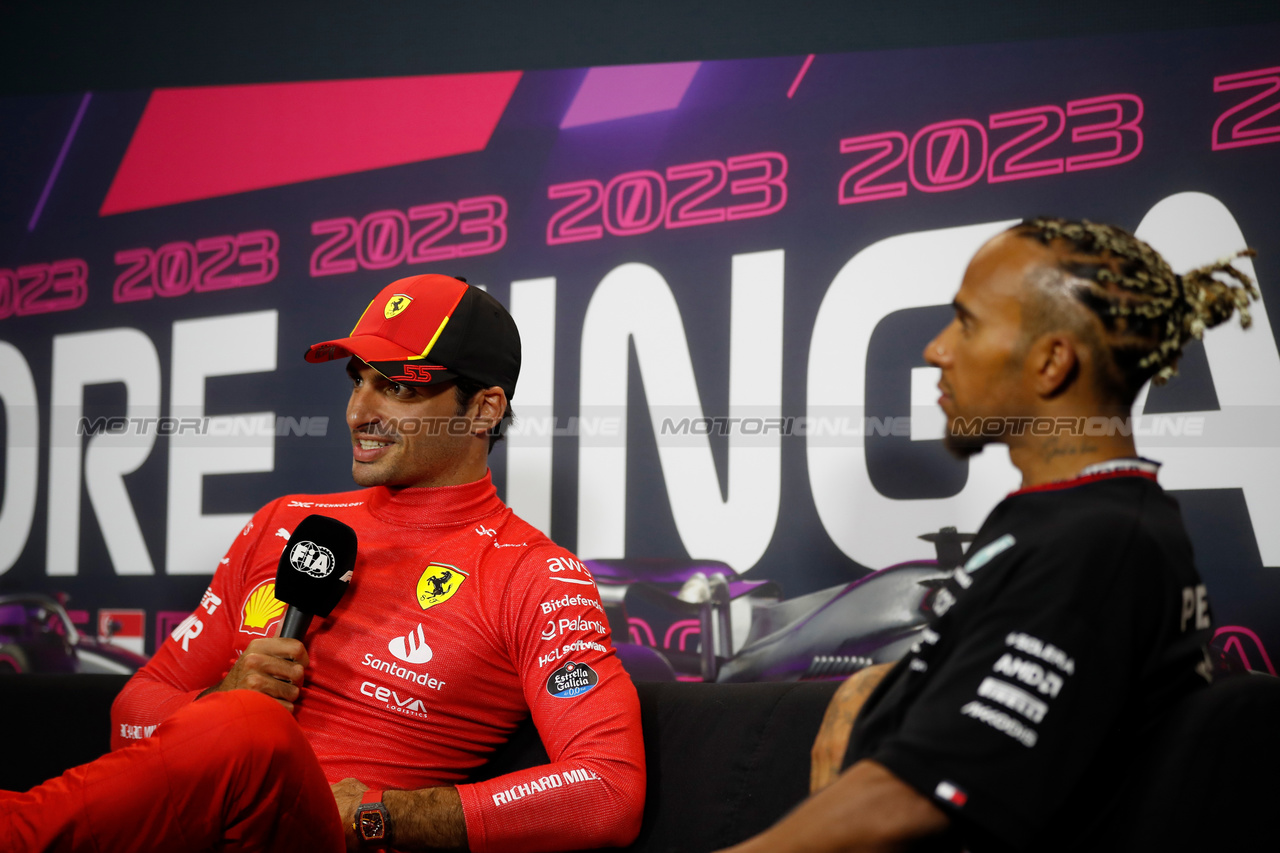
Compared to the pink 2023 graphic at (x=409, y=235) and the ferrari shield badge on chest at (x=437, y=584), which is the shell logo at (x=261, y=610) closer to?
the ferrari shield badge on chest at (x=437, y=584)

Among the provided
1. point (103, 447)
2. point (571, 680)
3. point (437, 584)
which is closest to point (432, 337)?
point (437, 584)

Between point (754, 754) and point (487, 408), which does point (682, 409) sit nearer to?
point (487, 408)

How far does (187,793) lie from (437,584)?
0.56m

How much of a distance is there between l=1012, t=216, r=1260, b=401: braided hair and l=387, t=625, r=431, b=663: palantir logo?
1.09 metres

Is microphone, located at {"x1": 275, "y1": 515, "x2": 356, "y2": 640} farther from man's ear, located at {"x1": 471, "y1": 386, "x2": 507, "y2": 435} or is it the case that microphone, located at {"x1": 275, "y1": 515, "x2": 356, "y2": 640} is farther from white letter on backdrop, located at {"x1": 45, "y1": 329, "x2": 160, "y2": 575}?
white letter on backdrop, located at {"x1": 45, "y1": 329, "x2": 160, "y2": 575}

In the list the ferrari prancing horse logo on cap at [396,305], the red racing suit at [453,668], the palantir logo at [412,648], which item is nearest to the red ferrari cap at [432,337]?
the ferrari prancing horse logo on cap at [396,305]

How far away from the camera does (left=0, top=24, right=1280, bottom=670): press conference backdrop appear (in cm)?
201

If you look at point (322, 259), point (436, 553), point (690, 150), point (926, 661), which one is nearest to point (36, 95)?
point (322, 259)

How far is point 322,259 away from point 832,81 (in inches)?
53.5

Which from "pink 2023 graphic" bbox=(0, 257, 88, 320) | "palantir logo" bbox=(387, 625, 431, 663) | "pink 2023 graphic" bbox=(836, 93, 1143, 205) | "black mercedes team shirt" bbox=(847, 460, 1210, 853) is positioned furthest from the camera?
"pink 2023 graphic" bbox=(0, 257, 88, 320)

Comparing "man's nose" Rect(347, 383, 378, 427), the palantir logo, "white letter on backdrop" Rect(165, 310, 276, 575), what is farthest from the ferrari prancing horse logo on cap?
"white letter on backdrop" Rect(165, 310, 276, 575)

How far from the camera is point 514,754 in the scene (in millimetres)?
1694

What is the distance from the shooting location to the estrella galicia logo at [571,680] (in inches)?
59.9

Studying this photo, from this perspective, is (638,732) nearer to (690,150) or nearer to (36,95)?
(690,150)
